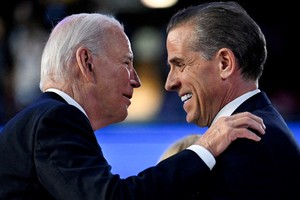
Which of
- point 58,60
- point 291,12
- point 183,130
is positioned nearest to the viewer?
point 58,60

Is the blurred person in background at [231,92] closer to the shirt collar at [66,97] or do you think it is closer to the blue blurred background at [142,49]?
the shirt collar at [66,97]

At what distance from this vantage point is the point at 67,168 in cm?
234

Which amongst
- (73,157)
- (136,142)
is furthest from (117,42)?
(136,142)

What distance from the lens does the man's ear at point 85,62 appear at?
258 centimetres

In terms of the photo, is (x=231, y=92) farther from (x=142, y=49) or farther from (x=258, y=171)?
(x=142, y=49)

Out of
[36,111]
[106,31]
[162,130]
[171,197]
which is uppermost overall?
[106,31]

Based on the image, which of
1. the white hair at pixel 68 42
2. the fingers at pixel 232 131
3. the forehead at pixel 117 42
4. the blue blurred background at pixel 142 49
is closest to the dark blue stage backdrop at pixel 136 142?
the blue blurred background at pixel 142 49

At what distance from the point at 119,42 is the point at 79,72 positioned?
0.20 metres

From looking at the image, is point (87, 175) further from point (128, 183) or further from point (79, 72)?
point (79, 72)

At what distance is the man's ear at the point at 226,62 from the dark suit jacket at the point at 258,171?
0.77ft

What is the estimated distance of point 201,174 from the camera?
2354 millimetres

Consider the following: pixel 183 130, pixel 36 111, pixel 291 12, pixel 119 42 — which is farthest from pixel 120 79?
pixel 291 12

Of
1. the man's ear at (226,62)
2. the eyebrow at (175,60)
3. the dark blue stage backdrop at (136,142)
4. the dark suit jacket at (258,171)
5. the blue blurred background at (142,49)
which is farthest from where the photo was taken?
the blue blurred background at (142,49)

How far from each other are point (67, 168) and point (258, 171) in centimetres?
54
